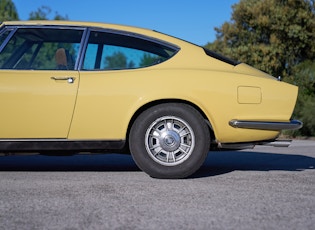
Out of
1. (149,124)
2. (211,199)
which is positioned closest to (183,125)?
(149,124)

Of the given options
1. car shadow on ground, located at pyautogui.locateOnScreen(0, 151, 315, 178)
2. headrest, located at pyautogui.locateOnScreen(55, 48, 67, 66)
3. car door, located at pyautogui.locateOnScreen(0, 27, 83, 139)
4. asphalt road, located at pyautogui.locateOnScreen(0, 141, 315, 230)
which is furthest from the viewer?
car shadow on ground, located at pyautogui.locateOnScreen(0, 151, 315, 178)

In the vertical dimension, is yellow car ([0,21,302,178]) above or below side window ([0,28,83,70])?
below

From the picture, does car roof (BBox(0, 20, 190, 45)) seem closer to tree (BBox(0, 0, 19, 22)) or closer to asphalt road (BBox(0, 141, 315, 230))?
asphalt road (BBox(0, 141, 315, 230))

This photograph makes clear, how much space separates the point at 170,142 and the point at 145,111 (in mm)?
404

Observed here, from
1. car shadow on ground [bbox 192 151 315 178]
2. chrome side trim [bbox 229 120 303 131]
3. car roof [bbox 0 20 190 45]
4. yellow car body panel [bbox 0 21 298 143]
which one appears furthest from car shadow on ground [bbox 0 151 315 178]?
car roof [bbox 0 20 190 45]

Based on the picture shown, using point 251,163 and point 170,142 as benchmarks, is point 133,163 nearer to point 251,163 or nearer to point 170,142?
point 251,163

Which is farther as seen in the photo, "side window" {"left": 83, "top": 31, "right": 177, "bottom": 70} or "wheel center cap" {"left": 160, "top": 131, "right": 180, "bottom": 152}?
"side window" {"left": 83, "top": 31, "right": 177, "bottom": 70}

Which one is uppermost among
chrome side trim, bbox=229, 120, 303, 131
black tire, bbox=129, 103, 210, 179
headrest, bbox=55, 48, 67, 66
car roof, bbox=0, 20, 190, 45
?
car roof, bbox=0, 20, 190, 45

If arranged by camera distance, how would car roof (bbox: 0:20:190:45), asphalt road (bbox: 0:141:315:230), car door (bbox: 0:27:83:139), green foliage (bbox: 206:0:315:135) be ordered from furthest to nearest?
green foliage (bbox: 206:0:315:135)
car roof (bbox: 0:20:190:45)
car door (bbox: 0:27:83:139)
asphalt road (bbox: 0:141:315:230)

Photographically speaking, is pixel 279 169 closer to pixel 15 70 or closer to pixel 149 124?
pixel 149 124

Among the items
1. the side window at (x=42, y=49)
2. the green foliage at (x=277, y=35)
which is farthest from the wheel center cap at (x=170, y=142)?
the green foliage at (x=277, y=35)

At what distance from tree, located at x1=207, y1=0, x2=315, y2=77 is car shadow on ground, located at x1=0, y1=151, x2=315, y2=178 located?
19.4 m

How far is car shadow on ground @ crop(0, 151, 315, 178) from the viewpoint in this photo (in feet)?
20.2

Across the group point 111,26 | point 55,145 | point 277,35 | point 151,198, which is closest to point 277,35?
point 277,35
